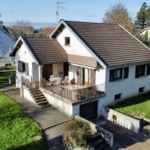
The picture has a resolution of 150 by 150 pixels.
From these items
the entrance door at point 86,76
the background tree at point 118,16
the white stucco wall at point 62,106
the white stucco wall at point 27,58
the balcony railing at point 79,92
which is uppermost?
the background tree at point 118,16

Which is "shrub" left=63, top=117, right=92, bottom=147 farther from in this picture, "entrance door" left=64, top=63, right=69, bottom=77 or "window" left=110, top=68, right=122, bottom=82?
"entrance door" left=64, top=63, right=69, bottom=77

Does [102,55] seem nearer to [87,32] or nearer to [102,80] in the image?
[102,80]

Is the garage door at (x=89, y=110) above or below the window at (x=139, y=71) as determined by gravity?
below

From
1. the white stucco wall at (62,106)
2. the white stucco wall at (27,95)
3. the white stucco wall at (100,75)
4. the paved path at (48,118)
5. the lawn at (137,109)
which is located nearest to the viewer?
the paved path at (48,118)

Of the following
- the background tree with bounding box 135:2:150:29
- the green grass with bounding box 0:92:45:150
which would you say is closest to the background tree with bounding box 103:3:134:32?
the background tree with bounding box 135:2:150:29

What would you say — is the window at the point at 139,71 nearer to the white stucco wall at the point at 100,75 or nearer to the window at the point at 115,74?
the window at the point at 115,74

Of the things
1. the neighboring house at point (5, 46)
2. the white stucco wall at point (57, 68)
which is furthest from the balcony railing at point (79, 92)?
the neighboring house at point (5, 46)
